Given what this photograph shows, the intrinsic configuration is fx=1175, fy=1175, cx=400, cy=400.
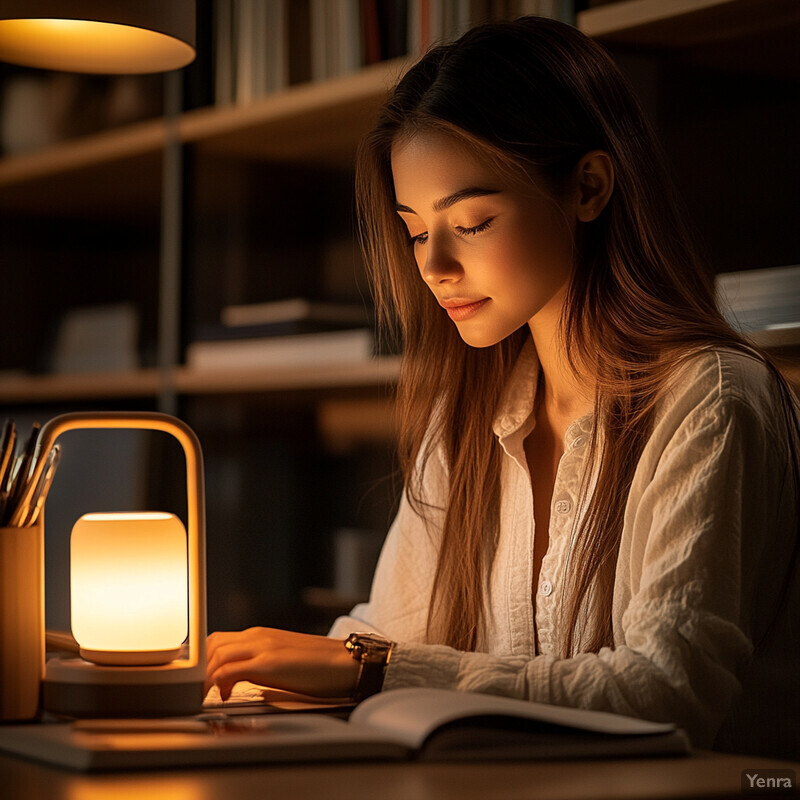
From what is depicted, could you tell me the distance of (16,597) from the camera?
0.93 meters

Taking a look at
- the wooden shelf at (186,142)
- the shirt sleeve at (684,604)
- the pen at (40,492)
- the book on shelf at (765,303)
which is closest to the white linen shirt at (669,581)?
the shirt sleeve at (684,604)

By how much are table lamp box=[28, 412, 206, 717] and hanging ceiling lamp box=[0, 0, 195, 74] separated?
0.53 m

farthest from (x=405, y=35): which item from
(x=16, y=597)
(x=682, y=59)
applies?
(x=16, y=597)

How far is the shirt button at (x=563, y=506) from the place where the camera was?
4.62ft

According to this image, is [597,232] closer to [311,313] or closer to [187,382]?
[311,313]

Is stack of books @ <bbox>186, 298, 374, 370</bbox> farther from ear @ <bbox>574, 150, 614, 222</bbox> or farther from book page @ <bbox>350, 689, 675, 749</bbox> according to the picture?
book page @ <bbox>350, 689, 675, 749</bbox>

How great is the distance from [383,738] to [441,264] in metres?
0.67

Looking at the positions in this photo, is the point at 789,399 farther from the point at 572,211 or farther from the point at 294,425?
the point at 294,425

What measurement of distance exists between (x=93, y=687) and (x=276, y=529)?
175 cm

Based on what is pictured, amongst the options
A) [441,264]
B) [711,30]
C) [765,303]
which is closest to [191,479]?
[441,264]

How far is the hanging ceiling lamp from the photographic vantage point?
1.29 metres

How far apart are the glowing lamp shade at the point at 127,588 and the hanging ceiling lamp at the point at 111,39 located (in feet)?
1.93

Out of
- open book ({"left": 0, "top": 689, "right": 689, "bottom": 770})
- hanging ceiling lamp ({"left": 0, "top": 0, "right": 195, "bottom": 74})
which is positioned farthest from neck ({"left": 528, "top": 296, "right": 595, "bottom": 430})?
open book ({"left": 0, "top": 689, "right": 689, "bottom": 770})

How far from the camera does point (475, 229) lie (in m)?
1.33
